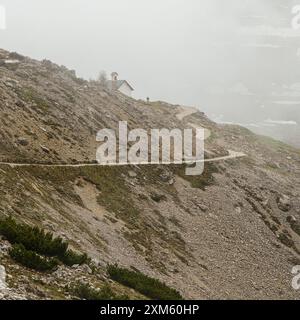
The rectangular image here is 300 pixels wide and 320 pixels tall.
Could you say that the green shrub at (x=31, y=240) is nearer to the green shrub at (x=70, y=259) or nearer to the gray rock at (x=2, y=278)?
the green shrub at (x=70, y=259)

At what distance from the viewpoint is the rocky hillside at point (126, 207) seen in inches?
1750

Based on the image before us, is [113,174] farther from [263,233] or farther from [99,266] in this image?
[99,266]

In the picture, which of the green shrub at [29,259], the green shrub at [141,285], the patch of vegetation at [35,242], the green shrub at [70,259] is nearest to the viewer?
the green shrub at [29,259]

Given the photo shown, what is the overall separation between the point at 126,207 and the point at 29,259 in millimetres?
39355

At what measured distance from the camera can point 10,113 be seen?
2813 inches

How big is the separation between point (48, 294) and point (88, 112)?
69.4 metres

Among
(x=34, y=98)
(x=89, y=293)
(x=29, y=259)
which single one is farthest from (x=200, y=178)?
(x=89, y=293)

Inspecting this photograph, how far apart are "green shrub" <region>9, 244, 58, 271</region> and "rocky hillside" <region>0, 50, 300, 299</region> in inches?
10.8

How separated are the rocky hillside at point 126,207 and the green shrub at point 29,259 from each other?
10.8 inches

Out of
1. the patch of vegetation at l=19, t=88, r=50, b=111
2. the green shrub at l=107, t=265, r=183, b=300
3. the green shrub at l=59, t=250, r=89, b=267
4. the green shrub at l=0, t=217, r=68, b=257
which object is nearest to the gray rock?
the green shrub at l=0, t=217, r=68, b=257

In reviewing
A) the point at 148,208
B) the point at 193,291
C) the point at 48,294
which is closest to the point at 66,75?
the point at 148,208

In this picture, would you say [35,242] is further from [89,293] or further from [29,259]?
[89,293]

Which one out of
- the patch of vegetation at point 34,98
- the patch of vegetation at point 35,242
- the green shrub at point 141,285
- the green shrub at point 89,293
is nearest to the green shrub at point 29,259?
the patch of vegetation at point 35,242
